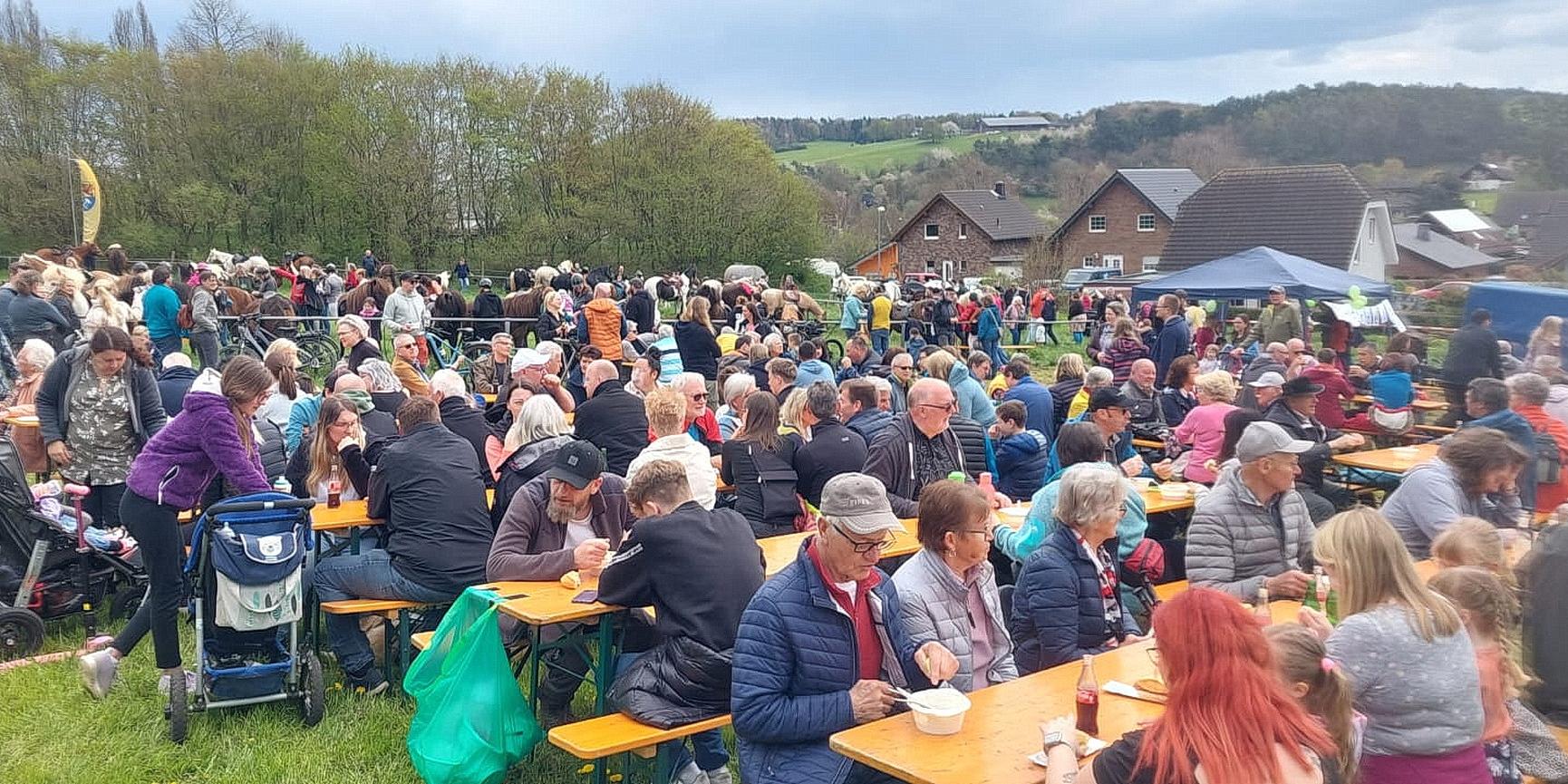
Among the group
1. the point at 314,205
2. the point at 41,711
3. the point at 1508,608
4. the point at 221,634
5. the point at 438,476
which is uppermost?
the point at 314,205

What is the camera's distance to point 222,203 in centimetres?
3556

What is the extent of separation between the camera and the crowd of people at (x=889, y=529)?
10.0 feet

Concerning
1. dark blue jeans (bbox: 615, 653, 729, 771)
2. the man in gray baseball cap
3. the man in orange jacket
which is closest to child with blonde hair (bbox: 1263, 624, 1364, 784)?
the man in gray baseball cap

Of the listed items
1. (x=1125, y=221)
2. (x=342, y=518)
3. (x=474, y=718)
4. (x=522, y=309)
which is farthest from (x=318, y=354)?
(x=1125, y=221)

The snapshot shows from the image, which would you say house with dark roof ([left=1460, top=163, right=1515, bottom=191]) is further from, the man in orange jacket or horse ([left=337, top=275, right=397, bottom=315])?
horse ([left=337, top=275, right=397, bottom=315])

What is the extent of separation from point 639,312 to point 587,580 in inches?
435

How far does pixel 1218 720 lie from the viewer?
2.37 meters

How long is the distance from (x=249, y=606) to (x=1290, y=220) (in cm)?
1422

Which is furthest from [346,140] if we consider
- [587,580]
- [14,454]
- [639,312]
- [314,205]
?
[587,580]

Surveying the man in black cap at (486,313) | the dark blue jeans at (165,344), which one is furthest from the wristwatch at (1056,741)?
the man in black cap at (486,313)

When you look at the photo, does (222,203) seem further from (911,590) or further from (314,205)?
(911,590)

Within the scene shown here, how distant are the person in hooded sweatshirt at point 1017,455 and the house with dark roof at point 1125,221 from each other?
38.9 meters

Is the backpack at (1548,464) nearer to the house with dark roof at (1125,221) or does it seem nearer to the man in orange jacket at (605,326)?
the man in orange jacket at (605,326)

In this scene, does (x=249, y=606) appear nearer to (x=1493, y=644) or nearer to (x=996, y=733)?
(x=996, y=733)
